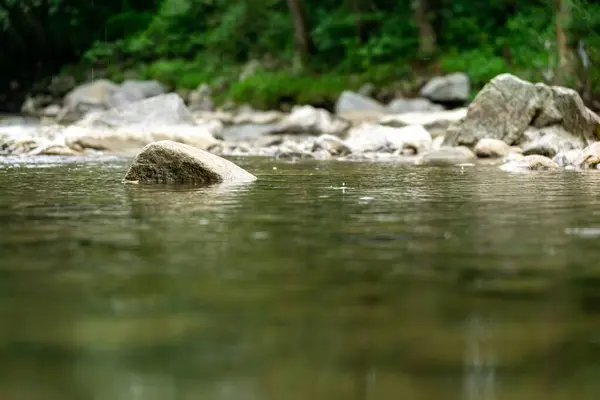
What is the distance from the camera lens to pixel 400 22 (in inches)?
1057

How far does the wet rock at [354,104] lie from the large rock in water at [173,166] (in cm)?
1518

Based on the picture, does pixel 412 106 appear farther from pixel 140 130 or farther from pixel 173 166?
pixel 173 166

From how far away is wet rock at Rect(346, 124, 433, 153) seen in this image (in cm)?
1384

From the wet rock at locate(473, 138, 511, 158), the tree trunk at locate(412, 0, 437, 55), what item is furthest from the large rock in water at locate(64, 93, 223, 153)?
the tree trunk at locate(412, 0, 437, 55)

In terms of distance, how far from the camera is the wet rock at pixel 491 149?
12.3m

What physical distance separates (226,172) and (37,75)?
32.3 m

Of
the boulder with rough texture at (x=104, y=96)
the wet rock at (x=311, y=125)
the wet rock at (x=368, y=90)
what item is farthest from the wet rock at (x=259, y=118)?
the boulder with rough texture at (x=104, y=96)

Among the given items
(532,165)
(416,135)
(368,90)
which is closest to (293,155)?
(416,135)

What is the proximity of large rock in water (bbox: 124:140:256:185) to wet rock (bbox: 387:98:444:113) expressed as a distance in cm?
1493

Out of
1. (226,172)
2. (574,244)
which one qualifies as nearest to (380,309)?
(574,244)

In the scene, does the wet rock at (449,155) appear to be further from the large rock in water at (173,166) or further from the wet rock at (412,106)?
the wet rock at (412,106)

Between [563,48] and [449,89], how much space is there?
476cm

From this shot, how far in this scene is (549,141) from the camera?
1201 cm

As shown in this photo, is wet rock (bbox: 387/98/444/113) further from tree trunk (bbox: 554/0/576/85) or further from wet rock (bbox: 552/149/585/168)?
wet rock (bbox: 552/149/585/168)
